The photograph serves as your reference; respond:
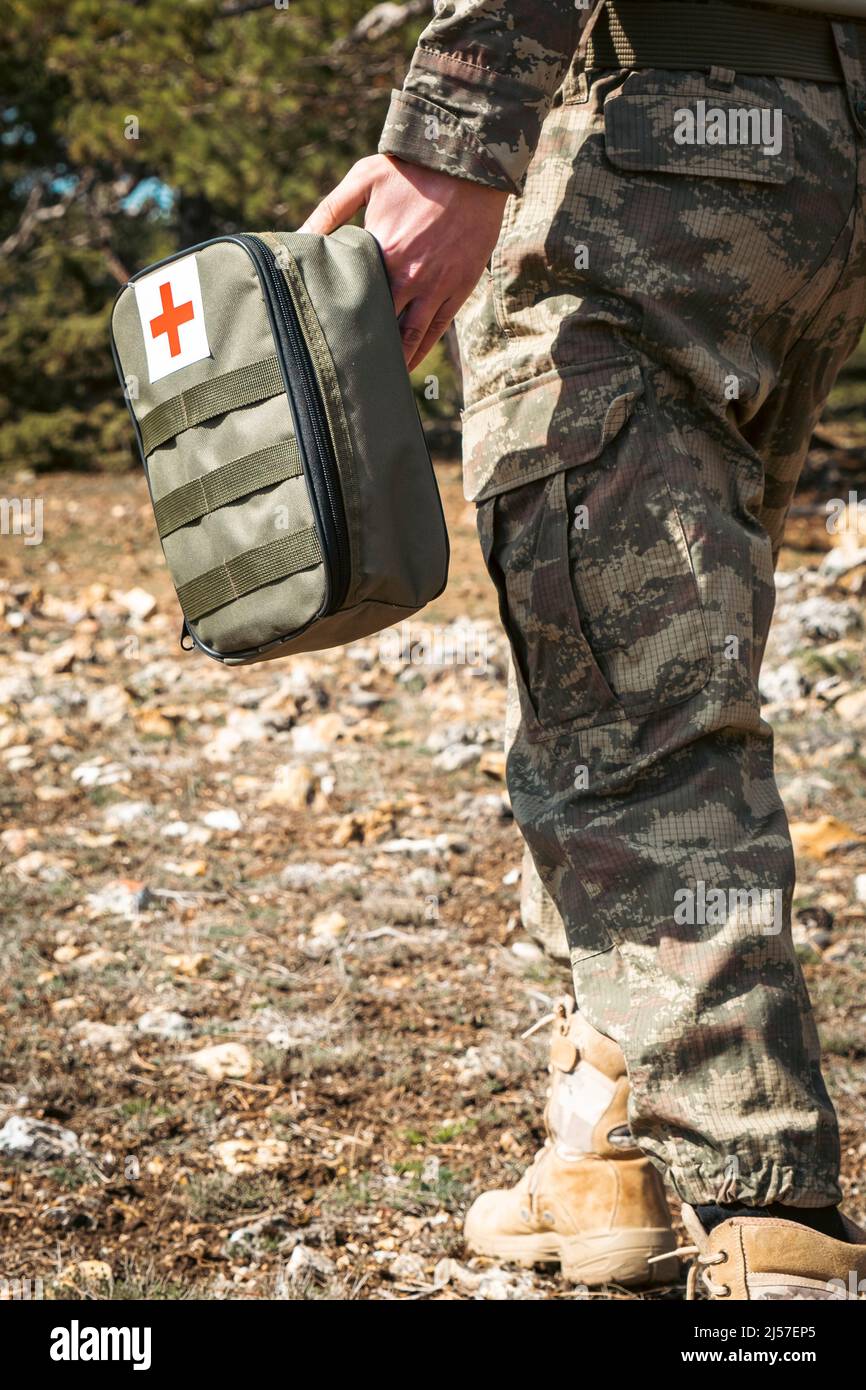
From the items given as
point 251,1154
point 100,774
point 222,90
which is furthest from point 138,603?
point 251,1154

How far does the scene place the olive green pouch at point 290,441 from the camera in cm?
129

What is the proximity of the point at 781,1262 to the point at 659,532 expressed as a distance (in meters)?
0.76

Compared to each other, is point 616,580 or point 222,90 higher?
point 222,90

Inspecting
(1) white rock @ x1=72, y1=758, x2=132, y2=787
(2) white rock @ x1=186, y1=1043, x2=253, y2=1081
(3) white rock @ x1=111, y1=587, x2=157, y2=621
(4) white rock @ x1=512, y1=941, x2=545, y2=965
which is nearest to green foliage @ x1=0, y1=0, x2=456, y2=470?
(3) white rock @ x1=111, y1=587, x2=157, y2=621

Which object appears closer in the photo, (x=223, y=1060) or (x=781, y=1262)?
(x=781, y=1262)

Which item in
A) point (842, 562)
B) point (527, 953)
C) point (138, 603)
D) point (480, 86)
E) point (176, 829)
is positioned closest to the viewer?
point (480, 86)

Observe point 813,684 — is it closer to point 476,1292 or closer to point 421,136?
point 476,1292

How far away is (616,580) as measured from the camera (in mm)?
1398

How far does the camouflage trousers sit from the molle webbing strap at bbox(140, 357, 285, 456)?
286 mm

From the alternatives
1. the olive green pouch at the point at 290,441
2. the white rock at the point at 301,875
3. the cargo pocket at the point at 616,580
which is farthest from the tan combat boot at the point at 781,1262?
the white rock at the point at 301,875

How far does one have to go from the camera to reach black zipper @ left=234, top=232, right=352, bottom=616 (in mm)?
1277

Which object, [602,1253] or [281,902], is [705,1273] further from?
[281,902]

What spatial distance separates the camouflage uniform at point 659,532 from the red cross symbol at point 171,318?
0.89 feet

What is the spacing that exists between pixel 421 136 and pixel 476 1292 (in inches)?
55.5
